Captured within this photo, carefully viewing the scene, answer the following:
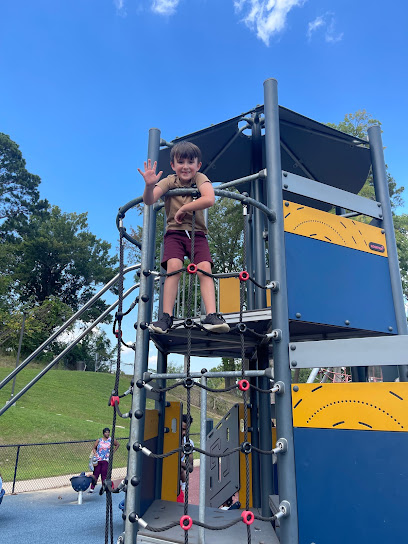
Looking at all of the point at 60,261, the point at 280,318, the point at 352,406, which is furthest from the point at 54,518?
the point at 60,261

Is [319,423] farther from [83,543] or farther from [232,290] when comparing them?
[83,543]

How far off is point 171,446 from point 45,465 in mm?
10424

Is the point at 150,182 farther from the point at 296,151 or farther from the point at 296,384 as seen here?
the point at 296,151

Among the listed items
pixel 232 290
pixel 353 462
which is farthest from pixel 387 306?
pixel 232 290

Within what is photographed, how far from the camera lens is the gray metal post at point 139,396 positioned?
2.98m

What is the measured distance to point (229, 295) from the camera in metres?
6.41

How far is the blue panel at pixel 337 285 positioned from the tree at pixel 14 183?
42.7 metres

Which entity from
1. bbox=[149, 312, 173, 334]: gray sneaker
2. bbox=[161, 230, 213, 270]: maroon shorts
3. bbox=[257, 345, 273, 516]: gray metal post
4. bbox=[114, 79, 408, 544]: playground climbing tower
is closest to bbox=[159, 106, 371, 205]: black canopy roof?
bbox=[114, 79, 408, 544]: playground climbing tower

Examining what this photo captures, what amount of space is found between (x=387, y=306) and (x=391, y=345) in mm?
1236

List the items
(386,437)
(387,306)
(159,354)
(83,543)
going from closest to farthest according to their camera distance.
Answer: (386,437) → (387,306) → (159,354) → (83,543)

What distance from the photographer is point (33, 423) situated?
16.0m

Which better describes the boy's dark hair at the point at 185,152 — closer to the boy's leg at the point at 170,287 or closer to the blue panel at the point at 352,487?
the boy's leg at the point at 170,287

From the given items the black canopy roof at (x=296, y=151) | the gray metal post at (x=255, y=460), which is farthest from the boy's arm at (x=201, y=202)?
the gray metal post at (x=255, y=460)

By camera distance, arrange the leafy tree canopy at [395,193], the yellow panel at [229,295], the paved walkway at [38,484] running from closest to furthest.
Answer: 1. the yellow panel at [229,295]
2. the paved walkway at [38,484]
3. the leafy tree canopy at [395,193]
